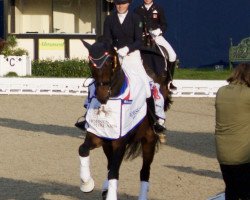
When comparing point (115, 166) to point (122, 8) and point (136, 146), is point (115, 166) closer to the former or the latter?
point (136, 146)

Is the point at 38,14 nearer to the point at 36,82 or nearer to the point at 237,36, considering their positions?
the point at 237,36

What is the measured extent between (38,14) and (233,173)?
25.5 metres

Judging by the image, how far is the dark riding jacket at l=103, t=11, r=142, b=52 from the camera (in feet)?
32.3

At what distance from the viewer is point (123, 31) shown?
985 cm

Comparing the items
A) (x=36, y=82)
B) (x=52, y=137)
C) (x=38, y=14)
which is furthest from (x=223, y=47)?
(x=52, y=137)

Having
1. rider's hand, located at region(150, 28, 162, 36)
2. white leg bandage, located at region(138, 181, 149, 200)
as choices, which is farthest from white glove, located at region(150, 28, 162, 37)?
white leg bandage, located at region(138, 181, 149, 200)

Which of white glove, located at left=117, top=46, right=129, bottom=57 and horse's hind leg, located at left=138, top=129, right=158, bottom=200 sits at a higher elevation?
white glove, located at left=117, top=46, right=129, bottom=57

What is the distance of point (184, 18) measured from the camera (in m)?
32.0

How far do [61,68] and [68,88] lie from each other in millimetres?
5052

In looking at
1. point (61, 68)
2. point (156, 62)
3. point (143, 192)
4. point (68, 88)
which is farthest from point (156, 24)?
point (61, 68)

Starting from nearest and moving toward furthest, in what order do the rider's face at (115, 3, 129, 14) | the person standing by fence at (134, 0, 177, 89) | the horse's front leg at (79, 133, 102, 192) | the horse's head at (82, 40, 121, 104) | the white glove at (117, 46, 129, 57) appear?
the horse's head at (82, 40, 121, 104) < the horse's front leg at (79, 133, 102, 192) < the white glove at (117, 46, 129, 57) < the rider's face at (115, 3, 129, 14) < the person standing by fence at (134, 0, 177, 89)

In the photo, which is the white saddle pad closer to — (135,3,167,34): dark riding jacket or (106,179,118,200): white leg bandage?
(106,179,118,200): white leg bandage

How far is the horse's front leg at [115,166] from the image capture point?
8.64 m

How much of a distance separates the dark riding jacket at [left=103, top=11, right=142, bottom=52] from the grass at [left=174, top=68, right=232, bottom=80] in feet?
57.0
